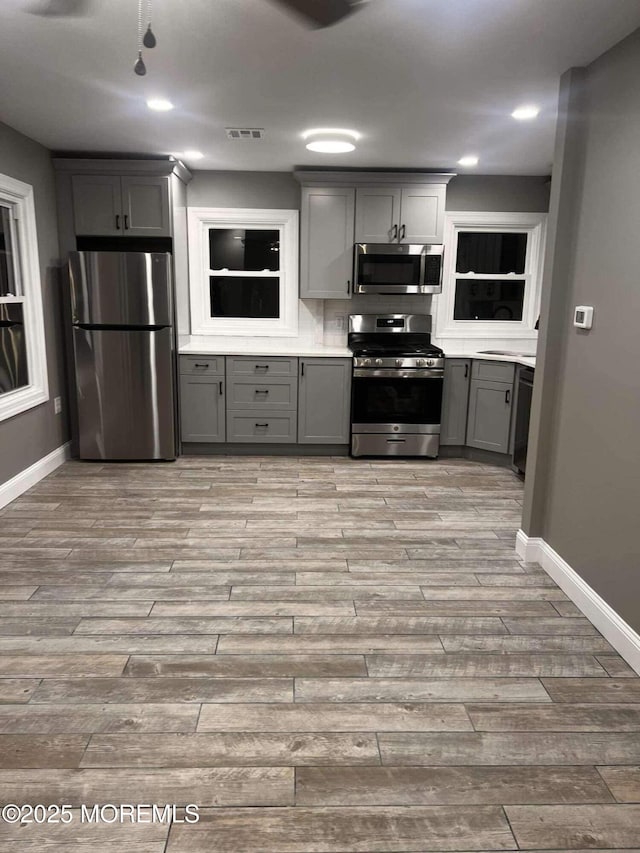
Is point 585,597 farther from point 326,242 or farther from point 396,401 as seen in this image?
point 326,242

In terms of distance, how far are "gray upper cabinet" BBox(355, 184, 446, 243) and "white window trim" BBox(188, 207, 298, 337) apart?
65 cm

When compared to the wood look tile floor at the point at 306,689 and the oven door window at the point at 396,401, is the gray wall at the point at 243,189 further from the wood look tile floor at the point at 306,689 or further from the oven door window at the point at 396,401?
the wood look tile floor at the point at 306,689

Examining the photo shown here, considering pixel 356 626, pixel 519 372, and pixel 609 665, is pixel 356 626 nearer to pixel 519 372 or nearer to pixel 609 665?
pixel 609 665

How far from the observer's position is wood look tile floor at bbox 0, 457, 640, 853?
161 centimetres

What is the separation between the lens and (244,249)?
17.6 feet

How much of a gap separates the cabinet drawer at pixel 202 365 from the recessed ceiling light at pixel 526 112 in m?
2.71

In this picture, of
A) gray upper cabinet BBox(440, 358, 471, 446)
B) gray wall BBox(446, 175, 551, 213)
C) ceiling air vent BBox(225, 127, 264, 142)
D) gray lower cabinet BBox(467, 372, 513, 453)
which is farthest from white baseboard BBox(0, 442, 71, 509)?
gray wall BBox(446, 175, 551, 213)

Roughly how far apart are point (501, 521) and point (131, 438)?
2.87m

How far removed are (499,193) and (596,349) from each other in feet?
10.3

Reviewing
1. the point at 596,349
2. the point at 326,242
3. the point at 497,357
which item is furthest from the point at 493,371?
the point at 596,349

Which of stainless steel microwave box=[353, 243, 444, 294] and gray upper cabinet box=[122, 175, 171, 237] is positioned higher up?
gray upper cabinet box=[122, 175, 171, 237]

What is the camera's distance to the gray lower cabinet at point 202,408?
5.00m

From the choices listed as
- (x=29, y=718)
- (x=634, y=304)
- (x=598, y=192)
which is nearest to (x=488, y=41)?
(x=598, y=192)

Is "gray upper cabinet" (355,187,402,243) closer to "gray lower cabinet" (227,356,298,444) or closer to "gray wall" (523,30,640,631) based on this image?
"gray lower cabinet" (227,356,298,444)
